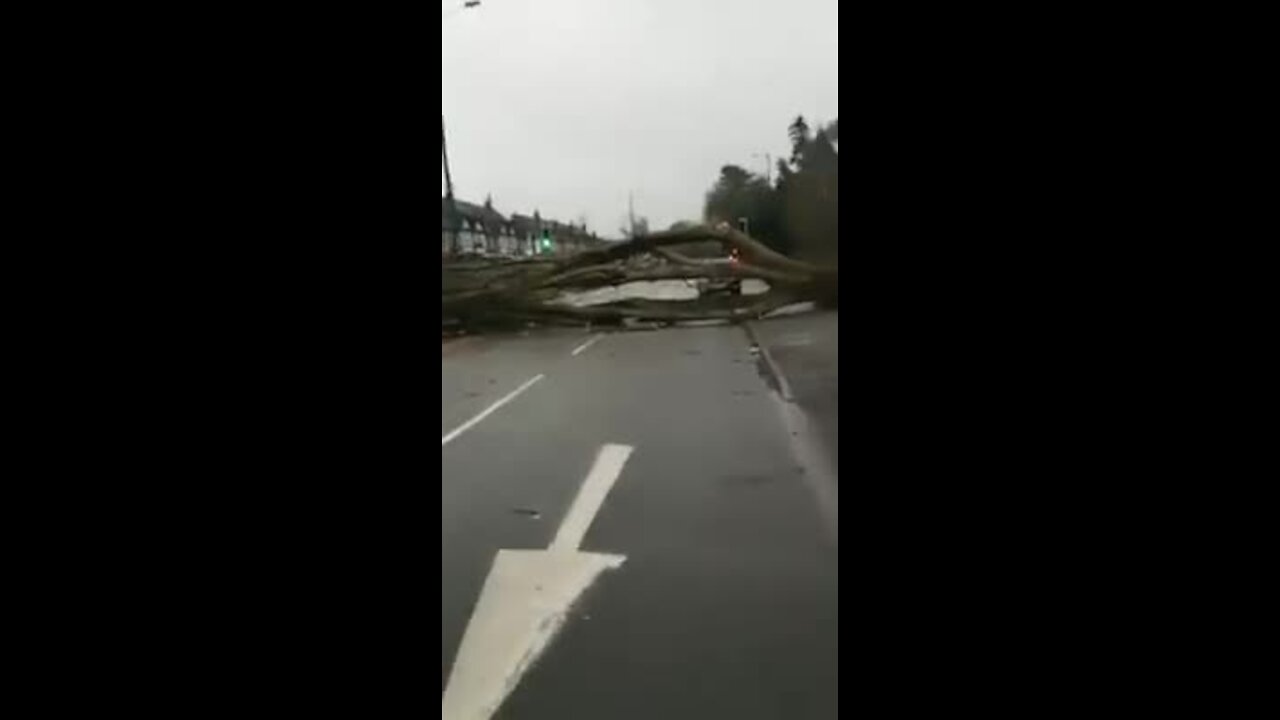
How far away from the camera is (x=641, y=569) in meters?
2.56

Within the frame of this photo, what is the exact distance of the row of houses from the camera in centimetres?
152

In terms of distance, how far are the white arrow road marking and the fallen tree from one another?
0.68 m

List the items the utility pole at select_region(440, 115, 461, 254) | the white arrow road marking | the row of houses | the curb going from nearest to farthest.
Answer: the utility pole at select_region(440, 115, 461, 254), the row of houses, the white arrow road marking, the curb

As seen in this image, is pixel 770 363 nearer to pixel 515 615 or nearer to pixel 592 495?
pixel 592 495

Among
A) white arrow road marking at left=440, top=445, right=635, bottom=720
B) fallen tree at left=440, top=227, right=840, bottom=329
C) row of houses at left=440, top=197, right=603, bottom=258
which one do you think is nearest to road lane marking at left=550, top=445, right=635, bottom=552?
white arrow road marking at left=440, top=445, right=635, bottom=720

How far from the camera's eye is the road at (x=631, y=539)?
1866 mm

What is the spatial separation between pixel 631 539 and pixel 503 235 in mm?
1210

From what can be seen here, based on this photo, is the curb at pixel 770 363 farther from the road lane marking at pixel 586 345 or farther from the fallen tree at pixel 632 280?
the road lane marking at pixel 586 345

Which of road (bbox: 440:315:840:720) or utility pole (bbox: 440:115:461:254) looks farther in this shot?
road (bbox: 440:315:840:720)

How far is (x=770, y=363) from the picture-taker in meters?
3.39

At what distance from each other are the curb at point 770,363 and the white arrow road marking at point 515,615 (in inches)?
29.7

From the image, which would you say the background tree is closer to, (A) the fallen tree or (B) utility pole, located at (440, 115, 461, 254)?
(A) the fallen tree
